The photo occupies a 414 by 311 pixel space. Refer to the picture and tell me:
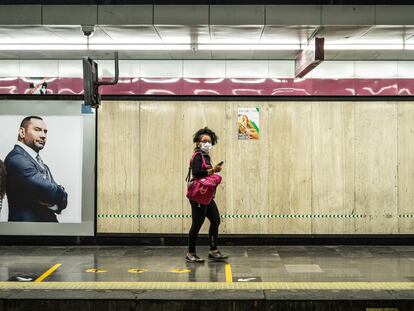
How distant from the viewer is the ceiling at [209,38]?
7613mm

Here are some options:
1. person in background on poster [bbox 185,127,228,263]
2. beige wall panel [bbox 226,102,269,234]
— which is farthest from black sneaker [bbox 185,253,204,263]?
beige wall panel [bbox 226,102,269,234]

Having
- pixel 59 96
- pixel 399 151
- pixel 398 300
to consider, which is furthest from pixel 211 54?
pixel 398 300

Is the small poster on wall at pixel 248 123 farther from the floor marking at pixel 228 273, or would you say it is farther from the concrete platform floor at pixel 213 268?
the floor marking at pixel 228 273

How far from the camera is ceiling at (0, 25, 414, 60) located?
7613 mm

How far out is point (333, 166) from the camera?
388 inches

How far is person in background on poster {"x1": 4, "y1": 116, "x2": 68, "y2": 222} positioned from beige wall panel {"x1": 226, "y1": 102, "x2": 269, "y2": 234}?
2.77 meters

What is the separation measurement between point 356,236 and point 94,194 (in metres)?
4.32

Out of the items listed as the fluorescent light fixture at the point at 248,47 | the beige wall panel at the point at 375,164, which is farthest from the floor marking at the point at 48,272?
the beige wall panel at the point at 375,164

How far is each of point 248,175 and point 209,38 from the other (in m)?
2.60

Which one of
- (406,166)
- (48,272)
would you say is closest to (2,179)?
(48,272)

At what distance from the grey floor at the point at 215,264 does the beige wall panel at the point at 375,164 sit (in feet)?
1.48

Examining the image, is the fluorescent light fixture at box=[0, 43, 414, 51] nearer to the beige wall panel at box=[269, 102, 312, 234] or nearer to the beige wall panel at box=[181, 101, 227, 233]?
the beige wall panel at box=[181, 101, 227, 233]

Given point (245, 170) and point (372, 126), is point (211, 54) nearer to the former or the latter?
point (245, 170)
